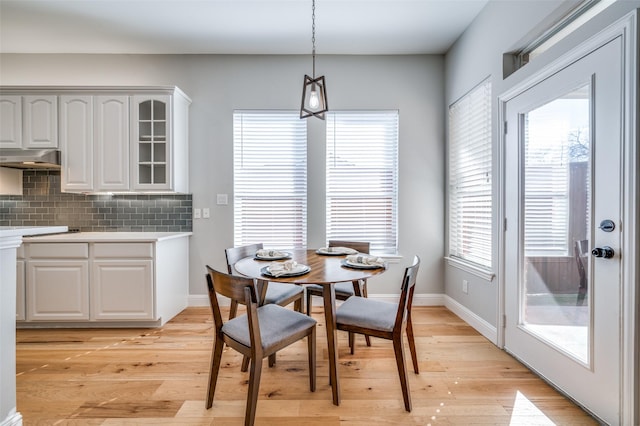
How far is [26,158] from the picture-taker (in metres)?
2.90

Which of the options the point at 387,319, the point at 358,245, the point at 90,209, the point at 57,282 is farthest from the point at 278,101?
the point at 57,282

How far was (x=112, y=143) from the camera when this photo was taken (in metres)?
3.06

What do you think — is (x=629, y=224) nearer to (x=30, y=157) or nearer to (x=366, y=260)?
(x=366, y=260)

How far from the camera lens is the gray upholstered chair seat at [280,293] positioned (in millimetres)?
2232

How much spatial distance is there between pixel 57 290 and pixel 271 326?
243cm

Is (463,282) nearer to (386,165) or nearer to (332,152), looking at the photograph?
(386,165)

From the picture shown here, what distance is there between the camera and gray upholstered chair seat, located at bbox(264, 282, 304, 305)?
7.32ft

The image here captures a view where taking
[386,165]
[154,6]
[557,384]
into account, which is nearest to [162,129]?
[154,6]

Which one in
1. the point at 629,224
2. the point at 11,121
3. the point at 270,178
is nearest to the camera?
the point at 629,224

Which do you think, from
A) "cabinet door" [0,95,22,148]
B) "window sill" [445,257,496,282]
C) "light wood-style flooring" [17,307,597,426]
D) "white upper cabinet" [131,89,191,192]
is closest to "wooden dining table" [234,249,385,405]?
"light wood-style flooring" [17,307,597,426]

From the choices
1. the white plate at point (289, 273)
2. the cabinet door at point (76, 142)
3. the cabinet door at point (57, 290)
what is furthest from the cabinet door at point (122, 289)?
the white plate at point (289, 273)

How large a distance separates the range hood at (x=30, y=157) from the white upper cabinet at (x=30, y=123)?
0.27 ft

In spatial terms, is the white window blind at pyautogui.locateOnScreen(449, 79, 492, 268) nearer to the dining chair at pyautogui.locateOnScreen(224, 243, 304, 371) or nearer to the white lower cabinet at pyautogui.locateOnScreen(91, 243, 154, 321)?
the dining chair at pyautogui.locateOnScreen(224, 243, 304, 371)

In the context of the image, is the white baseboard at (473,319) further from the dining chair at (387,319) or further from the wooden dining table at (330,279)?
the wooden dining table at (330,279)
